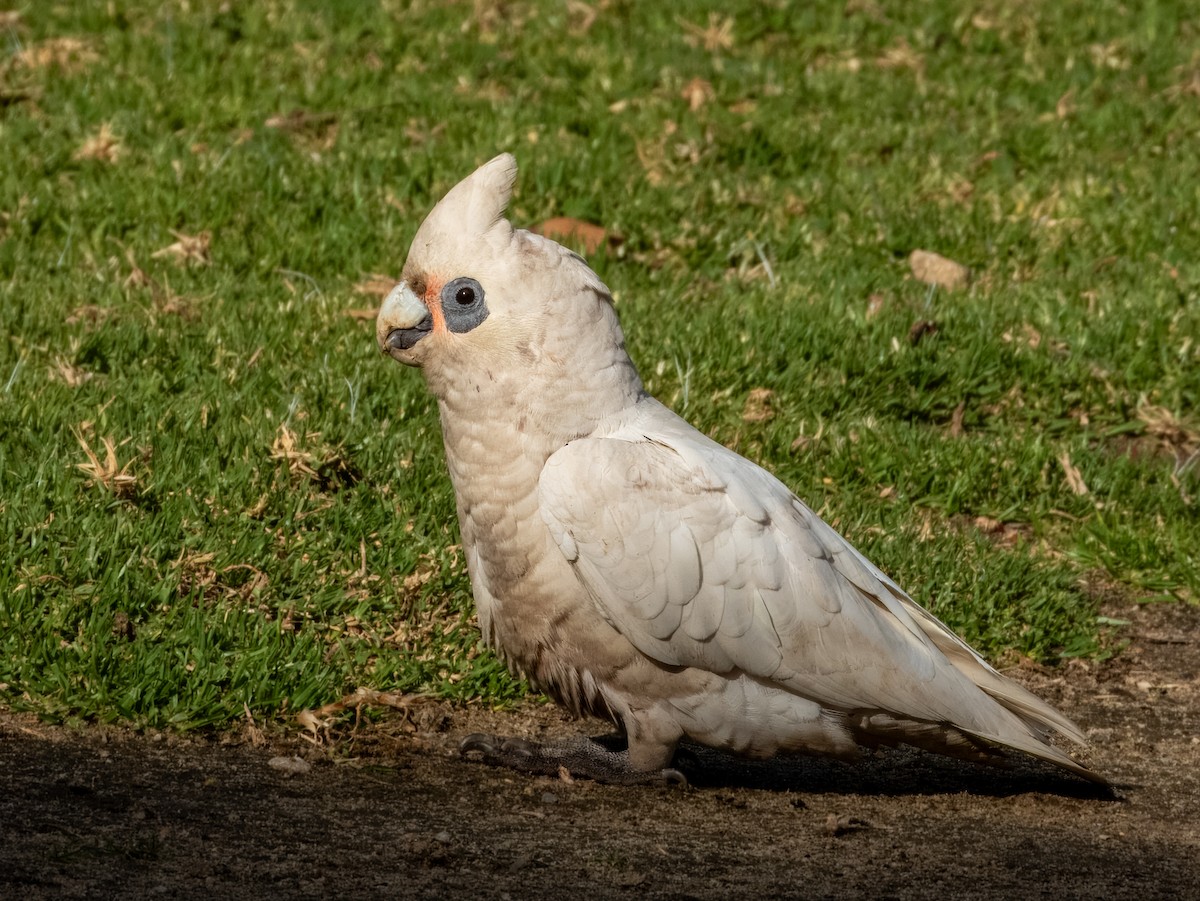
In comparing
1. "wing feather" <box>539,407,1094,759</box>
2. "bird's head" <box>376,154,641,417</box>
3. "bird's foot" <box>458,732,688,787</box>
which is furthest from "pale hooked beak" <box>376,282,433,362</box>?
"bird's foot" <box>458,732,688,787</box>

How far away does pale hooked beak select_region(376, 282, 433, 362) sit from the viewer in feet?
11.8

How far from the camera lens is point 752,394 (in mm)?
5531

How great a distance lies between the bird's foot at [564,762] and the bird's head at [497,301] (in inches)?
35.8

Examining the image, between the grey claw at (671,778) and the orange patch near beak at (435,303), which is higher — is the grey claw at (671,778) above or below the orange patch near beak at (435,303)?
below

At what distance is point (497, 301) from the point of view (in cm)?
351

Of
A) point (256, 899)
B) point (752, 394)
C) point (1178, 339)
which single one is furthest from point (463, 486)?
point (1178, 339)

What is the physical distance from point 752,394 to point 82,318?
2492mm

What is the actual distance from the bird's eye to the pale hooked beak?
0.21ft

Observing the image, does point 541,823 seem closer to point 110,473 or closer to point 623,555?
point 623,555

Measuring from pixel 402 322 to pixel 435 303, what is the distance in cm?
10

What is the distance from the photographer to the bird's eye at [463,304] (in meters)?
3.52

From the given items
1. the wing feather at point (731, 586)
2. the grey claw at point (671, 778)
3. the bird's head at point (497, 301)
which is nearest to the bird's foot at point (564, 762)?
the grey claw at point (671, 778)

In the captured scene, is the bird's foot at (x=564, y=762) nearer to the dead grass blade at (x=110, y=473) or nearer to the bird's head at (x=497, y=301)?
the bird's head at (x=497, y=301)

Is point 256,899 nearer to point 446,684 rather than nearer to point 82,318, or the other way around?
point 446,684
